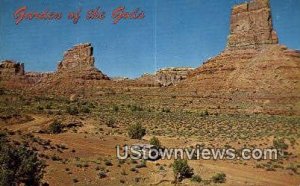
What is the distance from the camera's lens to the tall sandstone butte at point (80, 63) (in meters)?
87.5

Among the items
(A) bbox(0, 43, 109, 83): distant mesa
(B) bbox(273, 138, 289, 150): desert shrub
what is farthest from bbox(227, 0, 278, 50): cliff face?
Result: (B) bbox(273, 138, 289, 150): desert shrub

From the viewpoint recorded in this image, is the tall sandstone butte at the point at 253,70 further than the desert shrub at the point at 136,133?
Yes

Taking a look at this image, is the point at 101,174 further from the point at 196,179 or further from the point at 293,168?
the point at 293,168

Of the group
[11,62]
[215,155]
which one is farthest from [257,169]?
[11,62]

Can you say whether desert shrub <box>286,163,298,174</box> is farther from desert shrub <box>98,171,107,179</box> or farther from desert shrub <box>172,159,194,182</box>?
desert shrub <box>98,171,107,179</box>

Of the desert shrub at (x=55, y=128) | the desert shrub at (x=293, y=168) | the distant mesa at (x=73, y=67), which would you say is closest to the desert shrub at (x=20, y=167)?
the desert shrub at (x=55, y=128)

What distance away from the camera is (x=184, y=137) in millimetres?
31859

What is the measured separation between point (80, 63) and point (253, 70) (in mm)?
47688

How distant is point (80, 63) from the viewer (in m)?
97.1

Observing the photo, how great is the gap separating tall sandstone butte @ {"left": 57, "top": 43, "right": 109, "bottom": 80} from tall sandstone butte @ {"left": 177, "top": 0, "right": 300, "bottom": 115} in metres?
24.2

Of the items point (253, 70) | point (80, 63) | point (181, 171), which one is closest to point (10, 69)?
point (80, 63)

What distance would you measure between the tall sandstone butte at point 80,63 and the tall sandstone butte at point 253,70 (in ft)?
79.5

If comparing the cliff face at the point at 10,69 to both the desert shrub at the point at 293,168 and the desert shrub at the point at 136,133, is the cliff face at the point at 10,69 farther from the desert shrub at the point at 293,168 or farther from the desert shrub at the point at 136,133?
the desert shrub at the point at 293,168

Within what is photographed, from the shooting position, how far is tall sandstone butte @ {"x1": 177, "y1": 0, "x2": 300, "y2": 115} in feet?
180
